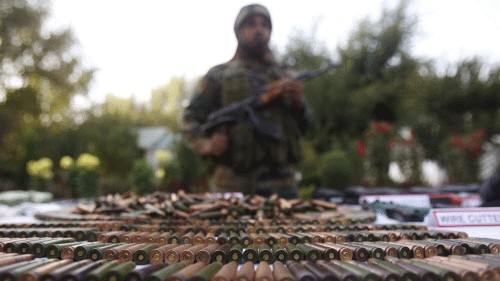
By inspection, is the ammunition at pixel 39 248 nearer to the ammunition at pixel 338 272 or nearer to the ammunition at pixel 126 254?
the ammunition at pixel 126 254

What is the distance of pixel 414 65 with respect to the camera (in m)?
19.9

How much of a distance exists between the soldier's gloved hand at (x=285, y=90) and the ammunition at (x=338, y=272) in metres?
2.64

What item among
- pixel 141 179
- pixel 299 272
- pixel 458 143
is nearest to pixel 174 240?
pixel 299 272

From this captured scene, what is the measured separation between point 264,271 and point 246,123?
282 centimetres

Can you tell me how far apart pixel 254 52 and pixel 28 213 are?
9.32 ft

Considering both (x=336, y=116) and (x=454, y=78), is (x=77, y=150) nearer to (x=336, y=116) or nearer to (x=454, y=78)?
(x=336, y=116)

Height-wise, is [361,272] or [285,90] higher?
[285,90]

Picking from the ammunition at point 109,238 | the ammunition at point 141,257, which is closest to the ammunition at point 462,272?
the ammunition at point 141,257

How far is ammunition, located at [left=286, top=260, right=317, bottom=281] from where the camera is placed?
1479 mm

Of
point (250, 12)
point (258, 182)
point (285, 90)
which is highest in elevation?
point (250, 12)

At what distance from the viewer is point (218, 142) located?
14.2 feet

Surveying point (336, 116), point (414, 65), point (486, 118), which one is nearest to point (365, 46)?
point (414, 65)

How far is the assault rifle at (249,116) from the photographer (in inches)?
169

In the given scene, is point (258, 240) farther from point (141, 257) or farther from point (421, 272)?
point (421, 272)
